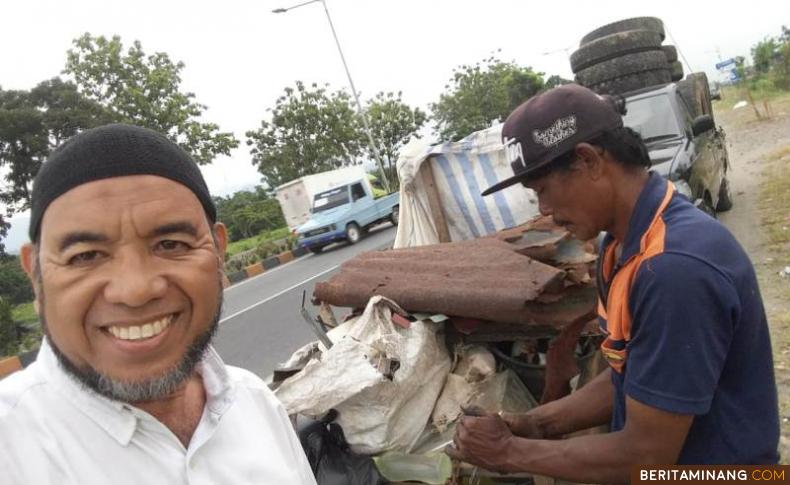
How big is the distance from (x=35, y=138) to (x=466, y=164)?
13115 mm

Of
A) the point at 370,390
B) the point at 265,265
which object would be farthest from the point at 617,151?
the point at 265,265

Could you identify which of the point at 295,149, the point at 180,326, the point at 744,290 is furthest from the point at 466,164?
the point at 295,149

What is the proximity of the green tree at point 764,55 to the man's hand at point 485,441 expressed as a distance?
36001mm

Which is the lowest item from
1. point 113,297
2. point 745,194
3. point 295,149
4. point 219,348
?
point 745,194

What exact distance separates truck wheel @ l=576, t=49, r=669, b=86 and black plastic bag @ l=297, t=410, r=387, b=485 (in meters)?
7.61

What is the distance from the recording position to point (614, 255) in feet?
5.41

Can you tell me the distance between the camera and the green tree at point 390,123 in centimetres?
2650

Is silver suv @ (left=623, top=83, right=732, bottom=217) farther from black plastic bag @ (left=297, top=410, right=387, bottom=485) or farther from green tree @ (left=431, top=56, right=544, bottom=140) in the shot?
green tree @ (left=431, top=56, right=544, bottom=140)

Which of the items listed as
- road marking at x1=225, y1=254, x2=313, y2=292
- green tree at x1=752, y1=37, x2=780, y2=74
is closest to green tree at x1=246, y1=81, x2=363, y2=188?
road marking at x1=225, y1=254, x2=313, y2=292

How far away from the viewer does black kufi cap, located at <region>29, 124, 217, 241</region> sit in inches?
44.1

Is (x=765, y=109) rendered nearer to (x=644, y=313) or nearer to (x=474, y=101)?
(x=474, y=101)

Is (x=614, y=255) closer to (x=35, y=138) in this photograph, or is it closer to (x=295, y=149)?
(x=35, y=138)

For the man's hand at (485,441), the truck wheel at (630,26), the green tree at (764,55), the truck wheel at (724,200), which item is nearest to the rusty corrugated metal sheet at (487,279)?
the man's hand at (485,441)
